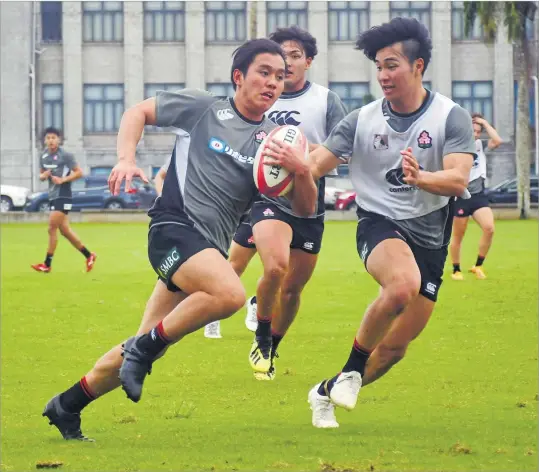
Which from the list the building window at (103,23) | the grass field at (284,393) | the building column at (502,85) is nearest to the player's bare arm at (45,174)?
the grass field at (284,393)

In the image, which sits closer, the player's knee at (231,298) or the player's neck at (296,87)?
the player's knee at (231,298)

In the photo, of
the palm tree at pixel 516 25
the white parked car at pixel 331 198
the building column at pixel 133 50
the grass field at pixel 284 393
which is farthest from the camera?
the building column at pixel 133 50

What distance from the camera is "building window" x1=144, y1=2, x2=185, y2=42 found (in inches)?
2665

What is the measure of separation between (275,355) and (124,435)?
121 inches

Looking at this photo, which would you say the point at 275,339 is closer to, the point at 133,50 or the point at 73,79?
the point at 133,50

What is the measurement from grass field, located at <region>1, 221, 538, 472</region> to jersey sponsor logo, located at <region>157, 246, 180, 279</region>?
1.01 m

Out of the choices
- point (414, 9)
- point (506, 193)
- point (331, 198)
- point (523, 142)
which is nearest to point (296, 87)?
point (523, 142)

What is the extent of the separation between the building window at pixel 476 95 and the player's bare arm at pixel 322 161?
59850 mm

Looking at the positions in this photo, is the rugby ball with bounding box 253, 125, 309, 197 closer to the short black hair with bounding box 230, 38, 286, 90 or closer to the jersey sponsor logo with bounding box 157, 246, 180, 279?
the short black hair with bounding box 230, 38, 286, 90

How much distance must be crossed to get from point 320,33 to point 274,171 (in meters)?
60.1

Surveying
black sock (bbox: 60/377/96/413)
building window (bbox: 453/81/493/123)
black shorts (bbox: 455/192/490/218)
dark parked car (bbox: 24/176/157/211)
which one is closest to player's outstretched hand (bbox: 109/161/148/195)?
black sock (bbox: 60/377/96/413)

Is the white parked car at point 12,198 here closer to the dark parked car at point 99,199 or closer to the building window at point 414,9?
the dark parked car at point 99,199

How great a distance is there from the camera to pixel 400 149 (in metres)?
8.81

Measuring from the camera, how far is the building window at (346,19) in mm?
65875
